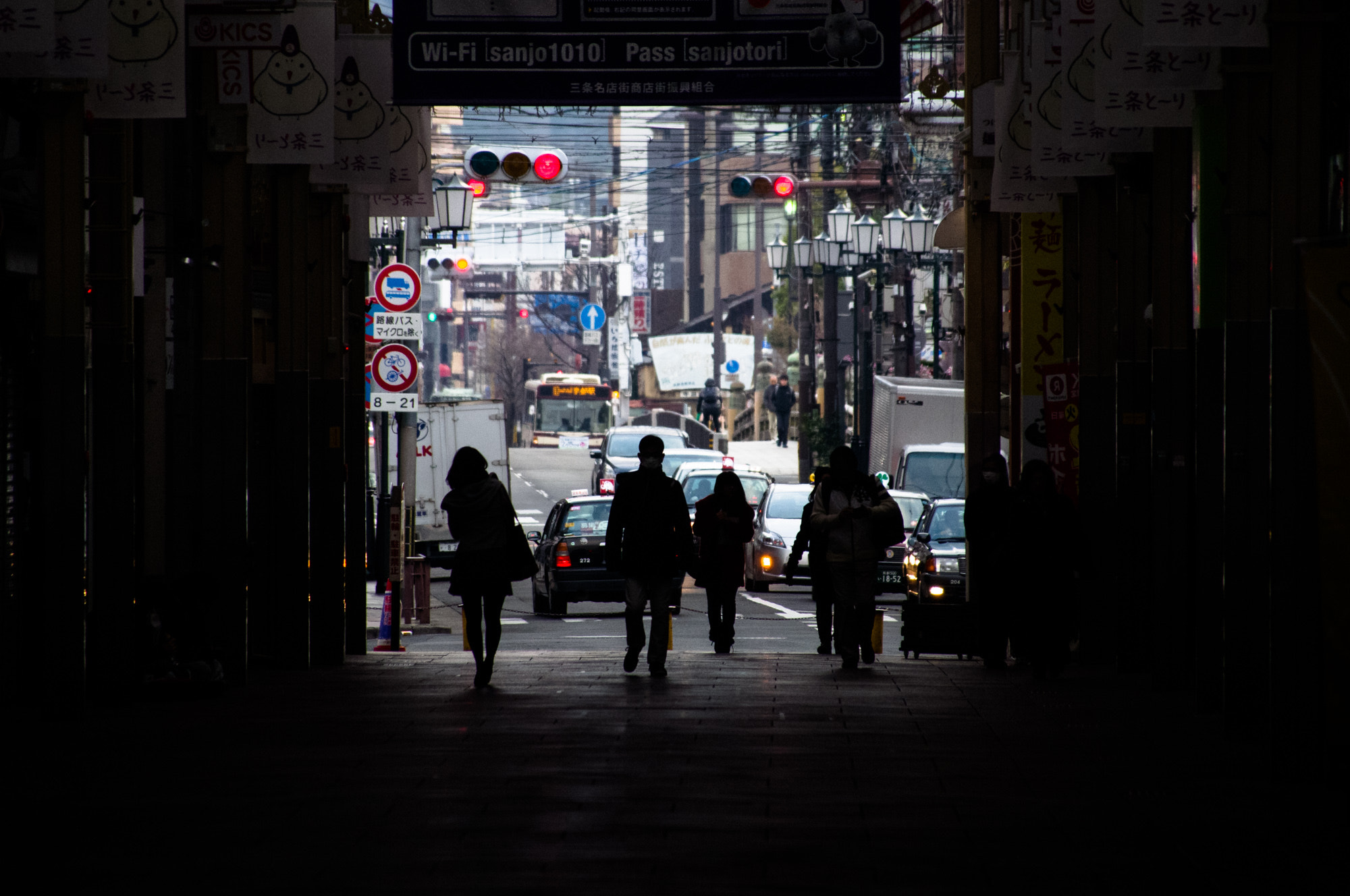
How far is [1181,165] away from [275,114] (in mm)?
6743

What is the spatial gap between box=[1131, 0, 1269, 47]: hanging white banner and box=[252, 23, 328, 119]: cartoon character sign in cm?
674

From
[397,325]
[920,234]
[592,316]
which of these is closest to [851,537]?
[397,325]

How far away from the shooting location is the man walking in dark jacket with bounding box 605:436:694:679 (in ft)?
49.3

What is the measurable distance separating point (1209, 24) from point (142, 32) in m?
6.42

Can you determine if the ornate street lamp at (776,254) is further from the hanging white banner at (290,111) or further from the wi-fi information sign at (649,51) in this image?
the hanging white banner at (290,111)

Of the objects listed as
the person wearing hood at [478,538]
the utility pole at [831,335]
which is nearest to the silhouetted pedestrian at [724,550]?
the person wearing hood at [478,538]

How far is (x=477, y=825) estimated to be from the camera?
8055 mm

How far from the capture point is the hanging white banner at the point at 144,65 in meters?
12.0

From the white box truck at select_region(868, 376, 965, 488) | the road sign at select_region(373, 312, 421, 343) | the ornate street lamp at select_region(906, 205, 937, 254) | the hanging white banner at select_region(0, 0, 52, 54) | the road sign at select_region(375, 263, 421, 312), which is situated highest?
the ornate street lamp at select_region(906, 205, 937, 254)

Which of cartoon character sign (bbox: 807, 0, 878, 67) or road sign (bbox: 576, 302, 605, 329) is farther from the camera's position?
road sign (bbox: 576, 302, 605, 329)

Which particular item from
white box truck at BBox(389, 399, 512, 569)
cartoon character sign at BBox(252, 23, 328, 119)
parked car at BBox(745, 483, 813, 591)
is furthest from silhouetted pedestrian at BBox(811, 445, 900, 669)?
white box truck at BBox(389, 399, 512, 569)

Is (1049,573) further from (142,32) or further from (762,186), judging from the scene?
(762,186)

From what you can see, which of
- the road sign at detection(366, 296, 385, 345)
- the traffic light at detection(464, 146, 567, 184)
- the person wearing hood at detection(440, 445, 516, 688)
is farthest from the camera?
the traffic light at detection(464, 146, 567, 184)

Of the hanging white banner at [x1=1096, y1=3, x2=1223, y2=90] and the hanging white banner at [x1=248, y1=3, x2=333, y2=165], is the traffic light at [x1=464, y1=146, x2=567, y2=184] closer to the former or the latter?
the hanging white banner at [x1=248, y1=3, x2=333, y2=165]
